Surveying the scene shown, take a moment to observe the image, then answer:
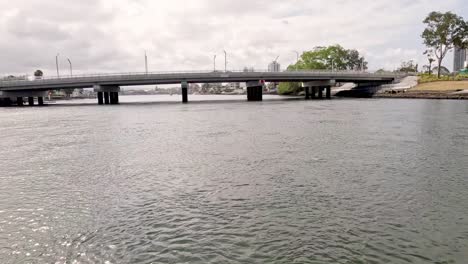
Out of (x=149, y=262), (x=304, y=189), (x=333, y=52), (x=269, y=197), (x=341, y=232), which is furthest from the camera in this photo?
(x=333, y=52)

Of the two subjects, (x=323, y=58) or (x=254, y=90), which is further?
(x=323, y=58)

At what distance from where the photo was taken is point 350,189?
14039 mm

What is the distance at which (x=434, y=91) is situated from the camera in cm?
9306

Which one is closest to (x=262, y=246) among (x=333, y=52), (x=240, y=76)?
(x=240, y=76)

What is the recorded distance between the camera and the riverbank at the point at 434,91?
282 ft

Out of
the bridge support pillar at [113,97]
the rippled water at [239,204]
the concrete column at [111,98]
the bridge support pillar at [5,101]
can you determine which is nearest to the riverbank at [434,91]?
the rippled water at [239,204]

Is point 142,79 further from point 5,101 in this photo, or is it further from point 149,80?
point 5,101

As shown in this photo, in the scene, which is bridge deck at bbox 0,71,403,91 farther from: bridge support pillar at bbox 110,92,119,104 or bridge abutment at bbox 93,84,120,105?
bridge support pillar at bbox 110,92,119,104

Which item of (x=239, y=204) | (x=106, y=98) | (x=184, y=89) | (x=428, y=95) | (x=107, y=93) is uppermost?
(x=184, y=89)

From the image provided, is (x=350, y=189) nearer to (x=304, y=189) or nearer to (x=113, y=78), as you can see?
(x=304, y=189)

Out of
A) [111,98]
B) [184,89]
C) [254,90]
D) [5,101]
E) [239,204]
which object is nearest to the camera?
[239,204]

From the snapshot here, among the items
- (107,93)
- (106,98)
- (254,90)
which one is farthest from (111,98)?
(254,90)

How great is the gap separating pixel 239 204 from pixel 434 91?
99130 mm

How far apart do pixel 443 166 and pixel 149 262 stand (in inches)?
640
